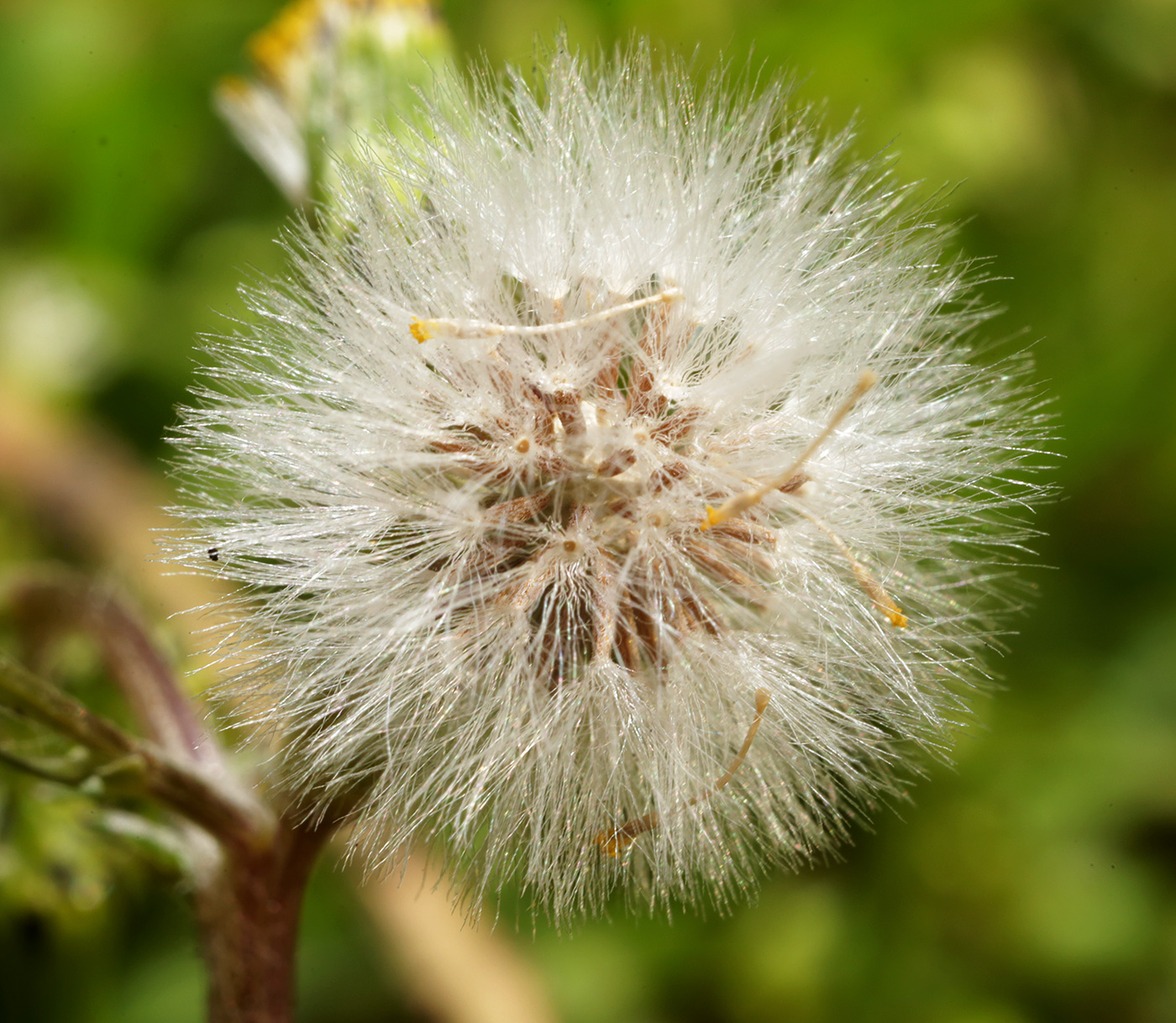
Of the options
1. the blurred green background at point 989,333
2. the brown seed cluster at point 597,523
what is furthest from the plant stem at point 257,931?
the blurred green background at point 989,333

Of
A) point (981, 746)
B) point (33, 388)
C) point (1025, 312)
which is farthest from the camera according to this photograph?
point (33, 388)

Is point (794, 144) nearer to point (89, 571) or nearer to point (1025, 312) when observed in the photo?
point (1025, 312)

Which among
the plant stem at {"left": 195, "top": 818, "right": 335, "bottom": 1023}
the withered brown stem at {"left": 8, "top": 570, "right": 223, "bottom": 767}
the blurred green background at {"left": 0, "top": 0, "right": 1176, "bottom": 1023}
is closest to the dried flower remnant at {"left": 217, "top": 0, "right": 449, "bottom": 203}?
the blurred green background at {"left": 0, "top": 0, "right": 1176, "bottom": 1023}

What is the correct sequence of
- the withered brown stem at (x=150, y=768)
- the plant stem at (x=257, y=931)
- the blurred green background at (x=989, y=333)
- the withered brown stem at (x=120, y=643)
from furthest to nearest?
the blurred green background at (x=989, y=333), the withered brown stem at (x=120, y=643), the plant stem at (x=257, y=931), the withered brown stem at (x=150, y=768)

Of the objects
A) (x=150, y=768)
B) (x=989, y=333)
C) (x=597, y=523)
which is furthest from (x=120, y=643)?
(x=989, y=333)

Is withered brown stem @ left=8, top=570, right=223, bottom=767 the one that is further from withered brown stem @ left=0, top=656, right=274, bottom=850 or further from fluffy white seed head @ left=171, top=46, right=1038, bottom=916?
fluffy white seed head @ left=171, top=46, right=1038, bottom=916

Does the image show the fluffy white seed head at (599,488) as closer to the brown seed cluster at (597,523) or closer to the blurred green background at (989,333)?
the brown seed cluster at (597,523)

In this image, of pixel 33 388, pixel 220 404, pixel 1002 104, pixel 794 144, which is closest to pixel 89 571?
pixel 33 388
